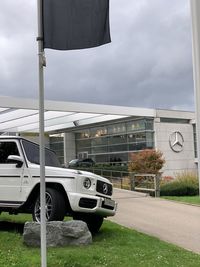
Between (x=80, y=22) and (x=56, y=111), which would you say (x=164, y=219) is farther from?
(x=56, y=111)

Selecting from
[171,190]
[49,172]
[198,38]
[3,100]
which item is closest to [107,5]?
[198,38]

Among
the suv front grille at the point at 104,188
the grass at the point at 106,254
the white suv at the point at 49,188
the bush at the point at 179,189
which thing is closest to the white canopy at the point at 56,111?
the bush at the point at 179,189

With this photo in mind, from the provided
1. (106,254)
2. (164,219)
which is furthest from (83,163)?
(106,254)

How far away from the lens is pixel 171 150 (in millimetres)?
40188

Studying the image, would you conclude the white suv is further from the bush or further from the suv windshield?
the bush

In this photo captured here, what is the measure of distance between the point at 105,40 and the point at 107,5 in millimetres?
449

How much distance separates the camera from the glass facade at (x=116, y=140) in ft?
129

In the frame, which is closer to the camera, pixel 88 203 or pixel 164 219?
pixel 88 203

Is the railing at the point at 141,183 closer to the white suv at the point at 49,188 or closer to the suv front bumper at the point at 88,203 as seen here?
the white suv at the point at 49,188

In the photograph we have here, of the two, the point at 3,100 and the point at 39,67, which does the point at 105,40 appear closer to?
the point at 39,67

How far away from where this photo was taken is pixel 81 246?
8461 mm

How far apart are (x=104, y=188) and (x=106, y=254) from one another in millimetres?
2452

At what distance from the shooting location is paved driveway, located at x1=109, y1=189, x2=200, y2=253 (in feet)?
35.6

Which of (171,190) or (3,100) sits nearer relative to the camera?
(171,190)
